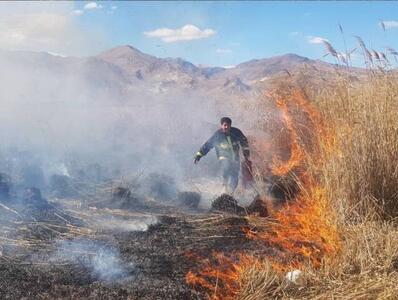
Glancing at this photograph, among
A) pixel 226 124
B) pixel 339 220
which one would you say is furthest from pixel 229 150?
pixel 339 220

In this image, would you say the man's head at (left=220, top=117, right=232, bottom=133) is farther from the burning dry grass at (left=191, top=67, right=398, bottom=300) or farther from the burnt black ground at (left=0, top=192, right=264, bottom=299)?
the burning dry grass at (left=191, top=67, right=398, bottom=300)

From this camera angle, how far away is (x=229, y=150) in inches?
337

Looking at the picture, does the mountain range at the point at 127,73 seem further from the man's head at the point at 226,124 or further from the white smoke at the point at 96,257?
the white smoke at the point at 96,257

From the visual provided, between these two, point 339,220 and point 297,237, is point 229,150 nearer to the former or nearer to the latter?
point 297,237

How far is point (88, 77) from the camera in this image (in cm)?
3978

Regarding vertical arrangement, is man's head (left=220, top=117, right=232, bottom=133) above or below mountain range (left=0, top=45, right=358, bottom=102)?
below

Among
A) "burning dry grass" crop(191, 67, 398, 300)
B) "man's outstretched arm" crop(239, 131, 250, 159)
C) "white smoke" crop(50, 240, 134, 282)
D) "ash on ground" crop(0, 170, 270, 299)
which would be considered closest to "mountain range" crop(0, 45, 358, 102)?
"man's outstretched arm" crop(239, 131, 250, 159)

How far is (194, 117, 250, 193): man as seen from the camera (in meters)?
8.49

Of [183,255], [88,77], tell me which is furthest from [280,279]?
[88,77]

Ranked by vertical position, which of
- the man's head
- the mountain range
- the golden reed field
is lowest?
the golden reed field

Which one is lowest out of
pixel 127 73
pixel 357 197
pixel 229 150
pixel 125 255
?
pixel 125 255

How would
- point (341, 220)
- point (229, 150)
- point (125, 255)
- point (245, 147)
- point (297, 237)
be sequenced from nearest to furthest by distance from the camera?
1. point (341, 220)
2. point (297, 237)
3. point (125, 255)
4. point (245, 147)
5. point (229, 150)

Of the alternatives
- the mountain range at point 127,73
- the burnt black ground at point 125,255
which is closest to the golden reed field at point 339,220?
the burnt black ground at point 125,255

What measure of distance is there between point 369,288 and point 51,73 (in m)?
28.3
